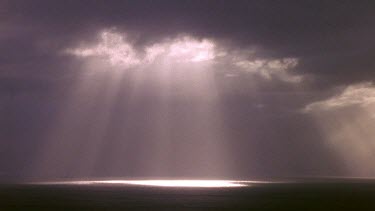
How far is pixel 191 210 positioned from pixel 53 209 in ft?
59.3

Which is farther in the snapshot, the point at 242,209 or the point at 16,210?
the point at 242,209

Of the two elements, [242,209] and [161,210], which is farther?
[242,209]

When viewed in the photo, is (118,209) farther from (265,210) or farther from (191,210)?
(265,210)

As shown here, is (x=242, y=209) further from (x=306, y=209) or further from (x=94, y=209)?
(x=94, y=209)

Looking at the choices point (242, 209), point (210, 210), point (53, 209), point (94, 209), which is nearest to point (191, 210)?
point (210, 210)

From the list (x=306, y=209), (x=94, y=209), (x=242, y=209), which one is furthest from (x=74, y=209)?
(x=306, y=209)

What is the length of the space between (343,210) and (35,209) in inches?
1588

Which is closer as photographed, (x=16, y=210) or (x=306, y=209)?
(x=16, y=210)

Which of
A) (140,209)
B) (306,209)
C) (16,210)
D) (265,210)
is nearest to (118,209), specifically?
(140,209)

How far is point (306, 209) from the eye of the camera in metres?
73.2

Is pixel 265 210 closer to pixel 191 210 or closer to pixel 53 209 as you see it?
pixel 191 210

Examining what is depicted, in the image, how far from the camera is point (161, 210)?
6900 cm

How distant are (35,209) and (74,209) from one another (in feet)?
16.6

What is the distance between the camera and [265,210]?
237ft
